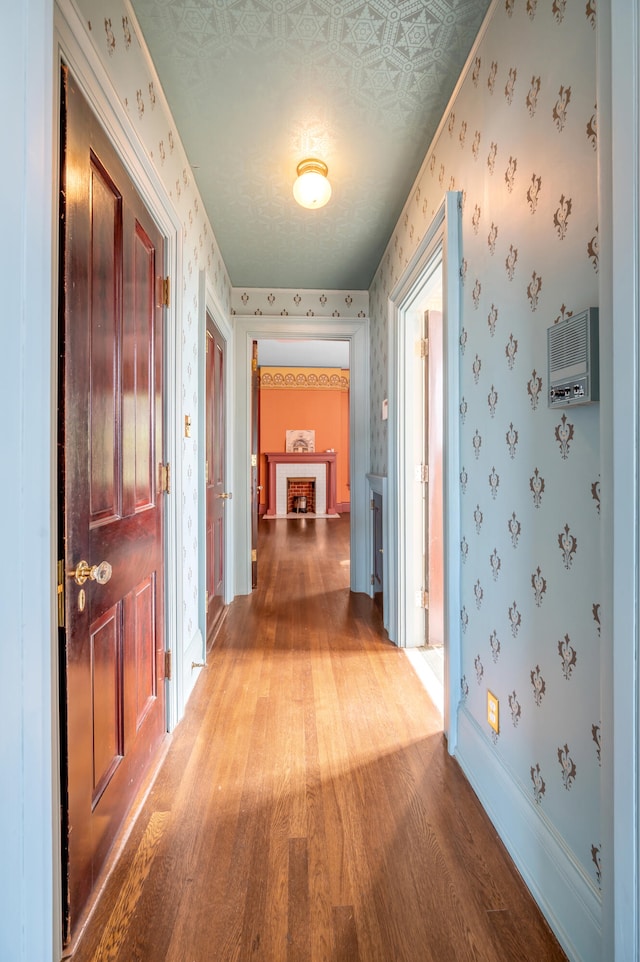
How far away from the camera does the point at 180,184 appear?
6.98 feet

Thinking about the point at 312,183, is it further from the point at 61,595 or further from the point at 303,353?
the point at 303,353

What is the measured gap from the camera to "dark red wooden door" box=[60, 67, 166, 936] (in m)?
1.06

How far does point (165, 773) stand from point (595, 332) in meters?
1.91

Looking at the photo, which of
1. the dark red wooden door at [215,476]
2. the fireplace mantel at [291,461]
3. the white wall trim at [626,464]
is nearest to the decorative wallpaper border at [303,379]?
the fireplace mantel at [291,461]

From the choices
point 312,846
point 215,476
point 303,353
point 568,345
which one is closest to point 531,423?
point 568,345

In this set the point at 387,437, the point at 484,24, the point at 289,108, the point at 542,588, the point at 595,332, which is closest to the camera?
the point at 595,332

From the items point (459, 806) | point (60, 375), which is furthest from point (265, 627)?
point (60, 375)

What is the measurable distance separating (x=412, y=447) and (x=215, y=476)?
4.45ft

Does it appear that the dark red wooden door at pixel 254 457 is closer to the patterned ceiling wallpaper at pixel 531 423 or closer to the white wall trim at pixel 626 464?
the patterned ceiling wallpaper at pixel 531 423

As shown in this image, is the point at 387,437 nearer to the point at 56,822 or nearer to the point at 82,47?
the point at 82,47

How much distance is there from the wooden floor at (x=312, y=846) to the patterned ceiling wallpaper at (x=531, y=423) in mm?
275

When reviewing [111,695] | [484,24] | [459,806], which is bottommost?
[459,806]

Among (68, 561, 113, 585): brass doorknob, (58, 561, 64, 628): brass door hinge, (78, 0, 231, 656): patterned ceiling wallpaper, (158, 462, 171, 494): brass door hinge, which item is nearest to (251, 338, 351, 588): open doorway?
(78, 0, 231, 656): patterned ceiling wallpaper

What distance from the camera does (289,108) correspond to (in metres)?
1.90
